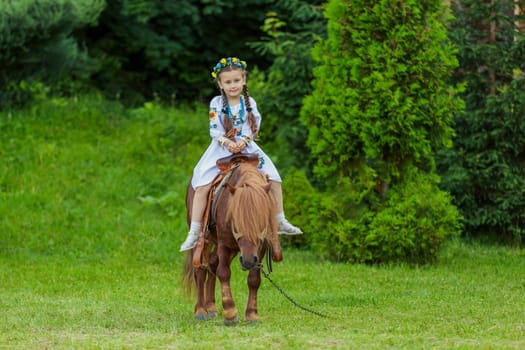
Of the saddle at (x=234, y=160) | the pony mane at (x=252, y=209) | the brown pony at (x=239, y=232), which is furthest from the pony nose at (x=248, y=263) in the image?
the saddle at (x=234, y=160)

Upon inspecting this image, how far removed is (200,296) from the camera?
→ 953cm

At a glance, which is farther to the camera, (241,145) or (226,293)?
(241,145)

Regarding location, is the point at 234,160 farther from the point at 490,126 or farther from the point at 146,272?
the point at 490,126

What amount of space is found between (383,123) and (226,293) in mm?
5184

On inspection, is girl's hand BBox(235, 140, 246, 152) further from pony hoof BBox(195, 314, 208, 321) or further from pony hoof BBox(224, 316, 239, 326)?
pony hoof BBox(195, 314, 208, 321)

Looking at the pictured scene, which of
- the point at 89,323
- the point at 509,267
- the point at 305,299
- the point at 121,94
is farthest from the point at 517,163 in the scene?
the point at 121,94

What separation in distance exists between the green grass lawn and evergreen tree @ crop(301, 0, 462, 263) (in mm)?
493

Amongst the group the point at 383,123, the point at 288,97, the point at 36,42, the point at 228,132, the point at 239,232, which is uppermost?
the point at 36,42

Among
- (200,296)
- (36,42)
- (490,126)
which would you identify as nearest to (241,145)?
(200,296)

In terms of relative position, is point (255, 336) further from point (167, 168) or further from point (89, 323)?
point (167, 168)

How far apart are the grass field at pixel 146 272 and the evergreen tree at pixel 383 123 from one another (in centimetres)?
50

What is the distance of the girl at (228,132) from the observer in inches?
357

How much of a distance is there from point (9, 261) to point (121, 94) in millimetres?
9400

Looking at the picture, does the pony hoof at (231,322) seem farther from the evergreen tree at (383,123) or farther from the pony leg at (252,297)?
the evergreen tree at (383,123)
